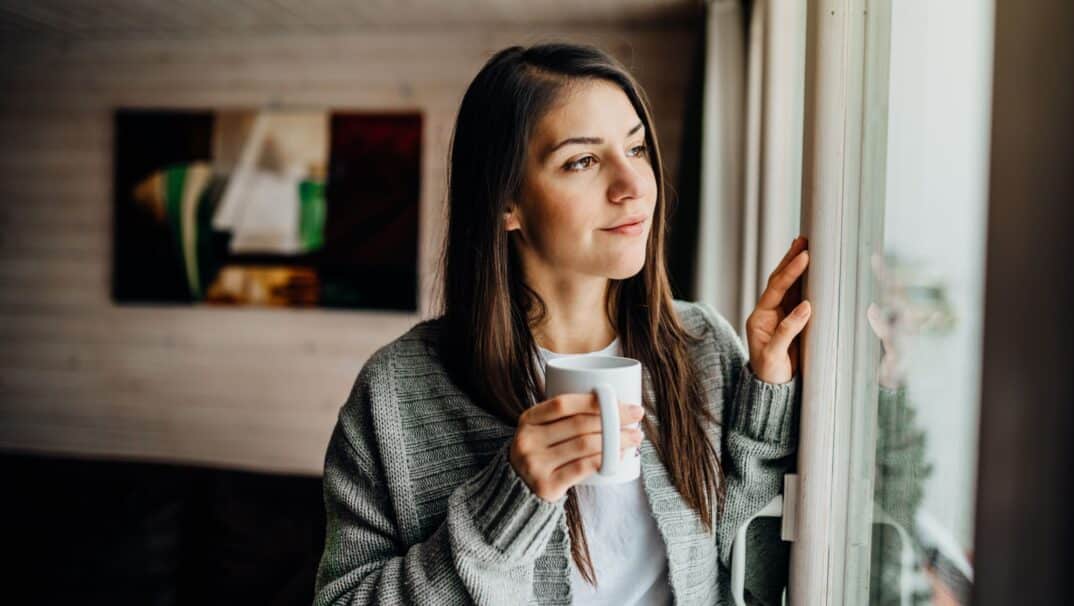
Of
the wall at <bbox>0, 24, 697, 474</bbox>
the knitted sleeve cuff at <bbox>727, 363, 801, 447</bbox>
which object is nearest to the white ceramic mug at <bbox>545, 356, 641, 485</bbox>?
the knitted sleeve cuff at <bbox>727, 363, 801, 447</bbox>

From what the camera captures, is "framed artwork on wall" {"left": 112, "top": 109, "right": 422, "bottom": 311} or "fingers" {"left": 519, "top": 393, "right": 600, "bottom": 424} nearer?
"fingers" {"left": 519, "top": 393, "right": 600, "bottom": 424}

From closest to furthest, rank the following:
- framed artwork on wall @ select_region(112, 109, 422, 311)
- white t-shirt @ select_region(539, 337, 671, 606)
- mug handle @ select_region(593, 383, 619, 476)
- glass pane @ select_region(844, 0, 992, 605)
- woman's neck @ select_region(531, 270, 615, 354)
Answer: glass pane @ select_region(844, 0, 992, 605) < mug handle @ select_region(593, 383, 619, 476) < white t-shirt @ select_region(539, 337, 671, 606) < woman's neck @ select_region(531, 270, 615, 354) < framed artwork on wall @ select_region(112, 109, 422, 311)

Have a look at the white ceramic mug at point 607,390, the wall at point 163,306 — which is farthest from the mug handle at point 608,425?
the wall at point 163,306

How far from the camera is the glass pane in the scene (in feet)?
1.63

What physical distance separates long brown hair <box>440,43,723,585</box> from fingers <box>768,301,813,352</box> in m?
0.17

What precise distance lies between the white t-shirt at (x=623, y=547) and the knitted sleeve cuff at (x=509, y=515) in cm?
16

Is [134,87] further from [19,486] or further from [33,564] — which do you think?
[33,564]

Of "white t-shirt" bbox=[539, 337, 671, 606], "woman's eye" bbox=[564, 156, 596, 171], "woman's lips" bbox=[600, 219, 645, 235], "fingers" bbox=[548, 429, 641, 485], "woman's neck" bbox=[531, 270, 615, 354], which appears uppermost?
"woman's eye" bbox=[564, 156, 596, 171]

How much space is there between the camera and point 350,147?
3.14 m

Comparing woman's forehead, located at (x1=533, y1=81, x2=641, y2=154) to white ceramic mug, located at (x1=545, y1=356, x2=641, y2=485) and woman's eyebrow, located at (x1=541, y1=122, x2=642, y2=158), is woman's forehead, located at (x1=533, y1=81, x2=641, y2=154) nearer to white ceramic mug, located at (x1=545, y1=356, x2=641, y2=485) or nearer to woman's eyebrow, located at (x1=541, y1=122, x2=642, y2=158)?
woman's eyebrow, located at (x1=541, y1=122, x2=642, y2=158)

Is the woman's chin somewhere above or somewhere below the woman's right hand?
above

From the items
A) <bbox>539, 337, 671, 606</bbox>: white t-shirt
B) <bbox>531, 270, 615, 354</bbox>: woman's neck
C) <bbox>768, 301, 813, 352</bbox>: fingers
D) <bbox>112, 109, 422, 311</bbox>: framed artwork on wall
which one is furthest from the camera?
<bbox>112, 109, 422, 311</bbox>: framed artwork on wall

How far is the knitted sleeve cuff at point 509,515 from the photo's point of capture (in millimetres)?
768

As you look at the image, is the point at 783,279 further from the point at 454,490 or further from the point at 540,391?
the point at 454,490
